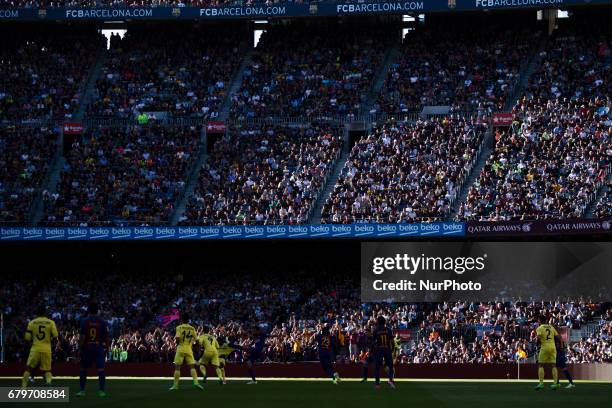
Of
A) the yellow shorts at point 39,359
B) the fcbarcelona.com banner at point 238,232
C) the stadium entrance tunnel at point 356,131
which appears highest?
the stadium entrance tunnel at point 356,131

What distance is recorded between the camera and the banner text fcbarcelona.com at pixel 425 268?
5291 cm

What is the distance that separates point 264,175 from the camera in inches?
2341

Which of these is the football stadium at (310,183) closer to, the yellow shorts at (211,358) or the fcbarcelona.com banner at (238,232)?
the fcbarcelona.com banner at (238,232)

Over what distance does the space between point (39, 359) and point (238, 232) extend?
1036 inches

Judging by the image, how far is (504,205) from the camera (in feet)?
175

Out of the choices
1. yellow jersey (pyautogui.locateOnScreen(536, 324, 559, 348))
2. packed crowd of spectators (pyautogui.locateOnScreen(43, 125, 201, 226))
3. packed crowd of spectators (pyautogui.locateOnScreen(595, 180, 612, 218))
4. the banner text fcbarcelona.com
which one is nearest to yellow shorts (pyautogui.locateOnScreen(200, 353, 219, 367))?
yellow jersey (pyautogui.locateOnScreen(536, 324, 559, 348))

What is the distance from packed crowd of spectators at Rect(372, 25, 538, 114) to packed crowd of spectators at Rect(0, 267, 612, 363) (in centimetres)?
1245

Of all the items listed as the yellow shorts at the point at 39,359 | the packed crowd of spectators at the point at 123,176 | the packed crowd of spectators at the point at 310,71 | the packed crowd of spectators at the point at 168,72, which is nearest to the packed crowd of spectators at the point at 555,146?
the packed crowd of spectators at the point at 310,71

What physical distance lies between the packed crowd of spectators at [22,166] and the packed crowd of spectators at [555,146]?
75.6 ft

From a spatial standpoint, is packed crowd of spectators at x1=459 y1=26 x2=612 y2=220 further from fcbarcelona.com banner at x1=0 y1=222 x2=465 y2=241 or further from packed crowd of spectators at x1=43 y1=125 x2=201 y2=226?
packed crowd of spectators at x1=43 y1=125 x2=201 y2=226

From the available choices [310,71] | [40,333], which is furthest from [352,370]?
[310,71]

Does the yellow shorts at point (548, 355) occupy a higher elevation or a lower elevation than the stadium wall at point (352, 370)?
higher

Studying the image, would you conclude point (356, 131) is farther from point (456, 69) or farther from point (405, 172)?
point (456, 69)

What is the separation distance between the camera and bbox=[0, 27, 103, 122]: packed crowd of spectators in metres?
66.1
